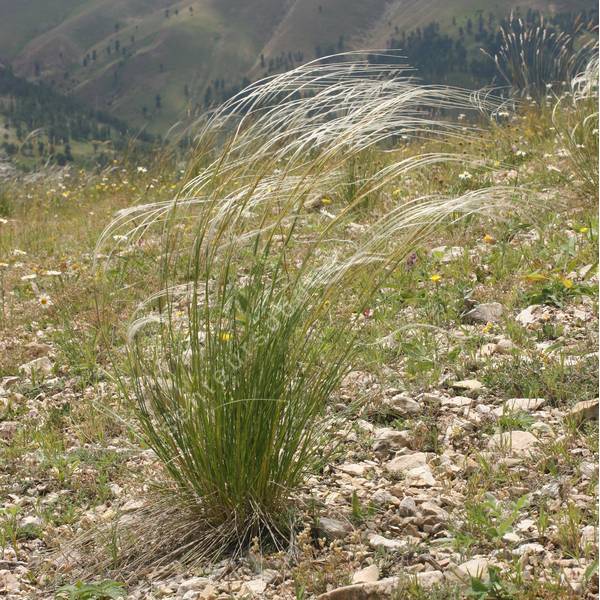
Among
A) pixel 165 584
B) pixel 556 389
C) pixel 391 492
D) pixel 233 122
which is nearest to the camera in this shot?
pixel 165 584

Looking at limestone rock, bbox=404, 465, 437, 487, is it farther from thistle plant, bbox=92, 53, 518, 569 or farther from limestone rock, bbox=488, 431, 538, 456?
thistle plant, bbox=92, 53, 518, 569

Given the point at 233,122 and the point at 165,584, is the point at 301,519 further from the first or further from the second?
the point at 233,122

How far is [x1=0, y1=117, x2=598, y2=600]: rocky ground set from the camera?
2484mm

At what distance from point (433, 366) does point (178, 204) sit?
1.78 meters

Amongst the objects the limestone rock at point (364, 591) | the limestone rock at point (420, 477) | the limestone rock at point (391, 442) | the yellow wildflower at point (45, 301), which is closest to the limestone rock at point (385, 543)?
the limestone rock at point (364, 591)

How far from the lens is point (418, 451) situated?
3.32m

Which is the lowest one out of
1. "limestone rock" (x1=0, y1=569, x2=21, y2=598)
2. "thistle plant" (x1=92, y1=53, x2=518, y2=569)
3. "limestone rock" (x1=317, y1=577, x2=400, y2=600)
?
"limestone rock" (x1=0, y1=569, x2=21, y2=598)

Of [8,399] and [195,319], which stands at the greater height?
[195,319]

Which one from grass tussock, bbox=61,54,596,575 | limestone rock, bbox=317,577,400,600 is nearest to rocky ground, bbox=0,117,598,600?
limestone rock, bbox=317,577,400,600

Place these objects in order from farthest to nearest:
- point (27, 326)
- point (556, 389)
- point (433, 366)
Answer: point (27, 326), point (433, 366), point (556, 389)

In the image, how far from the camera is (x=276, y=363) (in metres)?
2.67

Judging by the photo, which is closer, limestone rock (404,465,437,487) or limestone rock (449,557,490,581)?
limestone rock (449,557,490,581)

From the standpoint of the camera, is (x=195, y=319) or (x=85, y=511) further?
(x=85, y=511)

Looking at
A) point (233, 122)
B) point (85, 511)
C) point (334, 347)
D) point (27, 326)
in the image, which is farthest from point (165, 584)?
point (27, 326)
